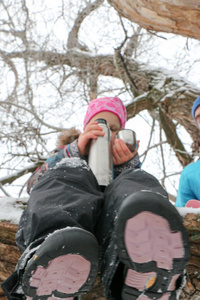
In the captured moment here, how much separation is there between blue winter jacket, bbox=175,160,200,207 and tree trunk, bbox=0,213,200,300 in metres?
0.68

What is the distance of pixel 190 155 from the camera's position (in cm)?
446

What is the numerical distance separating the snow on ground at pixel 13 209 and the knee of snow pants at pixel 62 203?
0.29 m

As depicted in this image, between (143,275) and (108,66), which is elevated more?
(108,66)

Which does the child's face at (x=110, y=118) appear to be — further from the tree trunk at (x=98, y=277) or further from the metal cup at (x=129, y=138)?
the tree trunk at (x=98, y=277)

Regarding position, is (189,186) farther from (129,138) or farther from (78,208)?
(78,208)

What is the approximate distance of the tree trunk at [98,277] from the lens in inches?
49.4

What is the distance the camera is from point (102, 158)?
158cm

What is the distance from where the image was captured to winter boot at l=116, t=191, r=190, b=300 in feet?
2.84

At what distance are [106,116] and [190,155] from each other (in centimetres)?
271

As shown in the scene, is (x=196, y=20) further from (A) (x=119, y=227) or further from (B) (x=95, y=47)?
(B) (x=95, y=47)

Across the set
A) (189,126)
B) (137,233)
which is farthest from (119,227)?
(189,126)

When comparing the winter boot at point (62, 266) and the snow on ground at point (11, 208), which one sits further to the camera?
the snow on ground at point (11, 208)

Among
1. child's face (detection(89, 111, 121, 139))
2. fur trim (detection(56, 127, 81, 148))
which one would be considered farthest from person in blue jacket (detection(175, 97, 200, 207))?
fur trim (detection(56, 127, 81, 148))

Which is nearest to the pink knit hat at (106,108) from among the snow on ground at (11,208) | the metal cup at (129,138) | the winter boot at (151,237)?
the metal cup at (129,138)
